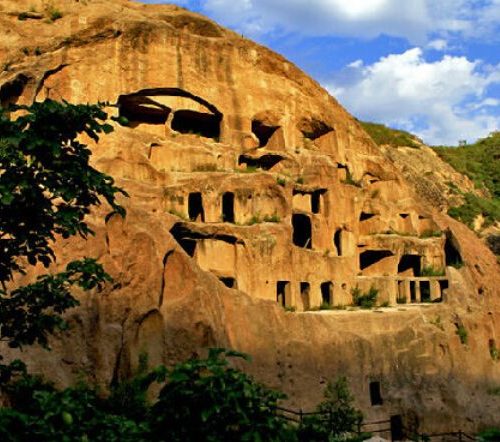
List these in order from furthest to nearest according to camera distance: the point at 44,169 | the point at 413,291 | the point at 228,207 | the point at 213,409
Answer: the point at 413,291
the point at 228,207
the point at 44,169
the point at 213,409

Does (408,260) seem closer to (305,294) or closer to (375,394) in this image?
(305,294)

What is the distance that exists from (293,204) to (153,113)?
24.2ft

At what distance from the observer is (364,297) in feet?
98.0

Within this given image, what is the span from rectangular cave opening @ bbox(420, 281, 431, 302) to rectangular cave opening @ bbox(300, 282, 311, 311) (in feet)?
24.6

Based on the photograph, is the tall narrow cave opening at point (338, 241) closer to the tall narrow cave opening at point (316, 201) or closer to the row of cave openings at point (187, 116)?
the tall narrow cave opening at point (316, 201)

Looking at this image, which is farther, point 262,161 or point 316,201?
point 316,201

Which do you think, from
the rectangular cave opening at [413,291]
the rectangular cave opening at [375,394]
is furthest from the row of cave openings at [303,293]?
the rectangular cave opening at [413,291]

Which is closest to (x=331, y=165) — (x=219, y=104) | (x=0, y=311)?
(x=219, y=104)

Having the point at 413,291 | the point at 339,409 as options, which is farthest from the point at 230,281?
the point at 413,291

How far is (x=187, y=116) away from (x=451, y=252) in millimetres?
15594

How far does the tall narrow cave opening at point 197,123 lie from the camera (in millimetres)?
29672

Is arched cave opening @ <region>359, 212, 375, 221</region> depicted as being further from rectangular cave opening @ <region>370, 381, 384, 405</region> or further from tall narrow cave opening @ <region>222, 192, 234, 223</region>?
rectangular cave opening @ <region>370, 381, 384, 405</region>

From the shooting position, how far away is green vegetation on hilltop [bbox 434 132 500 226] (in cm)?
4438

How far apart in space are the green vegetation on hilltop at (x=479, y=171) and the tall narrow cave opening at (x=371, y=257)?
12.3 m
